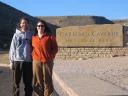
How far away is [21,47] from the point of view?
1236 centimetres

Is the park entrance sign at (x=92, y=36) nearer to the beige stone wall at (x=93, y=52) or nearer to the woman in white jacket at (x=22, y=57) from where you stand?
the beige stone wall at (x=93, y=52)

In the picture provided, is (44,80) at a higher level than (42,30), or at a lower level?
lower

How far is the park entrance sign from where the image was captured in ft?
132

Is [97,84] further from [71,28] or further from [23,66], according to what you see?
[71,28]

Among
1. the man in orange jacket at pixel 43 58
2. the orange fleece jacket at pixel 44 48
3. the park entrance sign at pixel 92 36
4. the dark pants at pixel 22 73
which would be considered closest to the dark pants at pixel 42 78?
the man in orange jacket at pixel 43 58

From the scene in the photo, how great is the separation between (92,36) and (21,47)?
28611 millimetres

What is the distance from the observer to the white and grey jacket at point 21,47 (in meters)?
12.3

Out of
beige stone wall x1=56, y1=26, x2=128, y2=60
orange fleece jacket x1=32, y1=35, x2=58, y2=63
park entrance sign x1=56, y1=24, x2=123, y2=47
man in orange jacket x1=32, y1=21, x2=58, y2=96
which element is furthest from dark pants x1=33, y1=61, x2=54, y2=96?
park entrance sign x1=56, y1=24, x2=123, y2=47

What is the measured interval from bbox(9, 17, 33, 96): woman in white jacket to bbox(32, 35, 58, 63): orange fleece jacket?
1.35 feet

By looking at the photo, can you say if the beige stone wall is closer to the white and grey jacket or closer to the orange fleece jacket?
the white and grey jacket

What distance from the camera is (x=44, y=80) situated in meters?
11.8

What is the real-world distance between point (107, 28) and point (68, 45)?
Result: 3000mm

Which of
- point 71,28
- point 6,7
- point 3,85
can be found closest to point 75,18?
point 6,7

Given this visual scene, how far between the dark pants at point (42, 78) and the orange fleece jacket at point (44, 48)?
4.4 inches
